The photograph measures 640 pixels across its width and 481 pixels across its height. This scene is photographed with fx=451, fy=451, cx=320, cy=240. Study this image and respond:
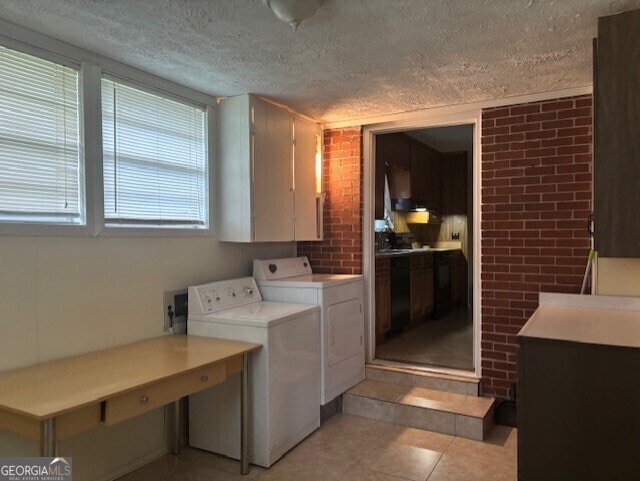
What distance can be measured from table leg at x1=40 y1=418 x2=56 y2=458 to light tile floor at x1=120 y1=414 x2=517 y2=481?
1.13 meters

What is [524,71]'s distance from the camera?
278 cm

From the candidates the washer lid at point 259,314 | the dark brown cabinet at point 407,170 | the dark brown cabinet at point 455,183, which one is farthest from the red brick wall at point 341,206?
the dark brown cabinet at point 455,183

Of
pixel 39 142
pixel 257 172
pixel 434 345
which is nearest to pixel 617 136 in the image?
pixel 257 172

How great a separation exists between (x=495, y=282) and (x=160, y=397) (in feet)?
8.19

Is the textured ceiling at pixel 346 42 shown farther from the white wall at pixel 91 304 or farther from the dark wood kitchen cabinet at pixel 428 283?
the dark wood kitchen cabinet at pixel 428 283

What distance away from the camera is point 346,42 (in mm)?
2305

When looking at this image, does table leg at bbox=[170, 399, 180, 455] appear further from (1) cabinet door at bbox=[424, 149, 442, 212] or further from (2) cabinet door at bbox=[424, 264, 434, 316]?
(1) cabinet door at bbox=[424, 149, 442, 212]

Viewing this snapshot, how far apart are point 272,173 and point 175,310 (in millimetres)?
1223

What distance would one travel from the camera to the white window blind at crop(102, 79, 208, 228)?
8.42 ft

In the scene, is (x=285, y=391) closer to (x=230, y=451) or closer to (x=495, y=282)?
(x=230, y=451)

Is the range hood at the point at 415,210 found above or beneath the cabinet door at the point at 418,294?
above

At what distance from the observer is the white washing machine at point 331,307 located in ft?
10.6

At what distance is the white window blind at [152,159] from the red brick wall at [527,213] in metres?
2.13

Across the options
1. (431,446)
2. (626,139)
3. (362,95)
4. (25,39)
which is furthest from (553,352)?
(25,39)
